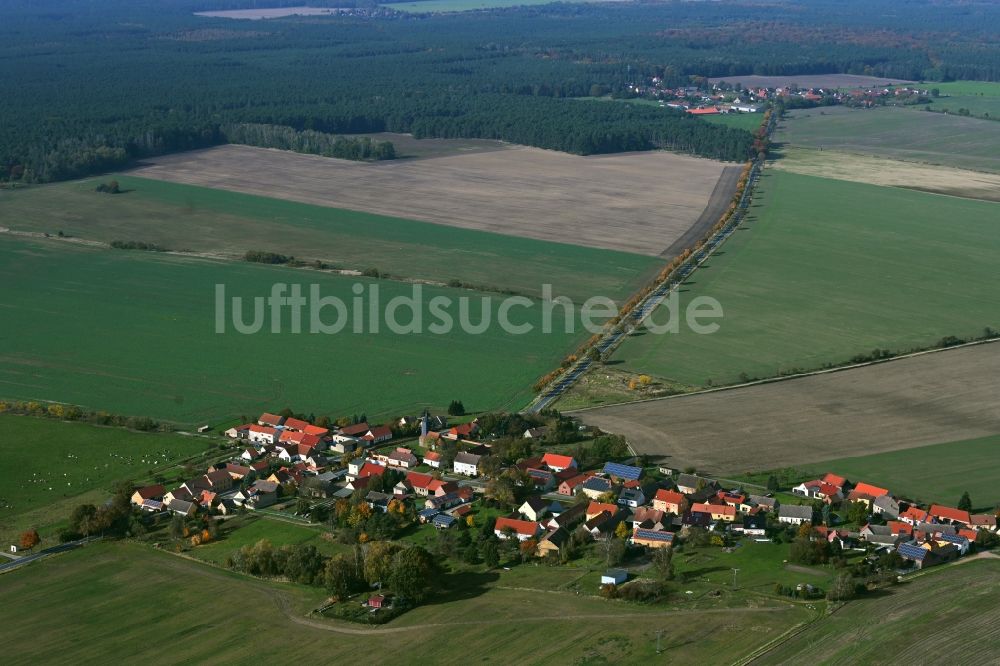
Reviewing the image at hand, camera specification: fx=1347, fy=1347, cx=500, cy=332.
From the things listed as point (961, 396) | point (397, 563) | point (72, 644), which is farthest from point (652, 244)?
point (72, 644)

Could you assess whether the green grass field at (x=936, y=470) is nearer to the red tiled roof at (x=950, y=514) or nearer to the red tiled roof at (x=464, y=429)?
the red tiled roof at (x=950, y=514)

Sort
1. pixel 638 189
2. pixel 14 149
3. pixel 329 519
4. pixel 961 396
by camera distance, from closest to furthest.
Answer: pixel 329 519 → pixel 961 396 → pixel 638 189 → pixel 14 149

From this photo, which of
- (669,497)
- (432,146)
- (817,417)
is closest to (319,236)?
(432,146)

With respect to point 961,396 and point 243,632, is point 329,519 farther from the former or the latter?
point 961,396

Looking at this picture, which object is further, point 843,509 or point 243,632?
point 843,509

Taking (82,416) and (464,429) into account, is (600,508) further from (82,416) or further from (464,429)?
(82,416)

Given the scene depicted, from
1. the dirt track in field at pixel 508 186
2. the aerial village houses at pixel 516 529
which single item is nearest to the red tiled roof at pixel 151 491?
the aerial village houses at pixel 516 529
